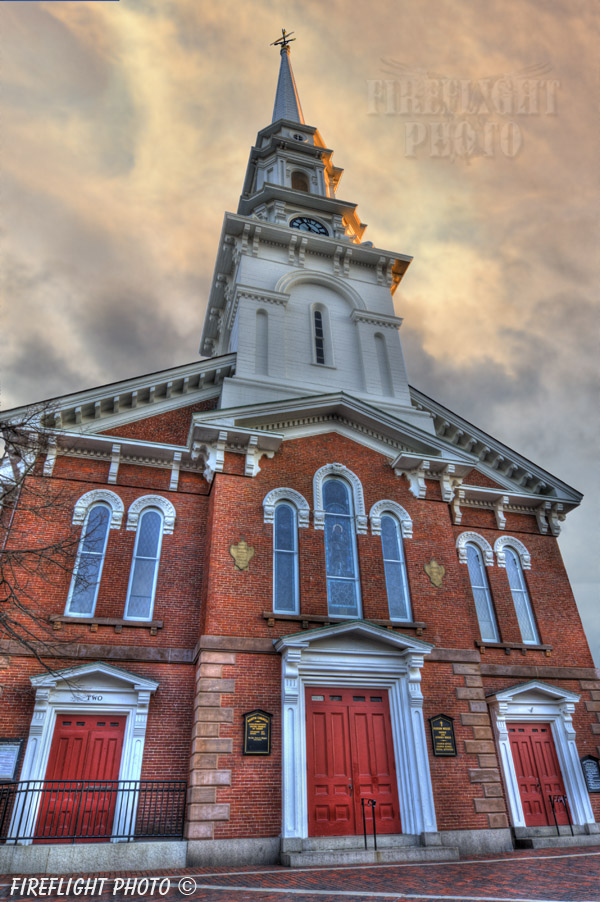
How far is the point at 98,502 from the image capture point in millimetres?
15906

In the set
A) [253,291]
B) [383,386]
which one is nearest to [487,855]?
[383,386]

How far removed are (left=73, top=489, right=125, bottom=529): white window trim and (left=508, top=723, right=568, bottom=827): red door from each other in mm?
12128

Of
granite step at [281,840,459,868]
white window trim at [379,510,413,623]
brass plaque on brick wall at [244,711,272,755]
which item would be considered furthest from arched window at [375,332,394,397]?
granite step at [281,840,459,868]

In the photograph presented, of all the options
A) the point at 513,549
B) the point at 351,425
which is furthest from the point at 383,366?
the point at 513,549

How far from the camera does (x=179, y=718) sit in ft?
44.3

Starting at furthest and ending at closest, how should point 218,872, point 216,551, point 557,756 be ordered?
point 557,756 < point 216,551 < point 218,872

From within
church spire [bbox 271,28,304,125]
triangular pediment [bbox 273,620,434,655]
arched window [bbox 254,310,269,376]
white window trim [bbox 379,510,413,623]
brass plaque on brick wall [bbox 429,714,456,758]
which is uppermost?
church spire [bbox 271,28,304,125]

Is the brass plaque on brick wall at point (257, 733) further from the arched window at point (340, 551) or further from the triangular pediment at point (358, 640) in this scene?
the arched window at point (340, 551)

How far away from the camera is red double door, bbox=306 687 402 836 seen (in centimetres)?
1265

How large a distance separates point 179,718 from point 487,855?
24.1ft

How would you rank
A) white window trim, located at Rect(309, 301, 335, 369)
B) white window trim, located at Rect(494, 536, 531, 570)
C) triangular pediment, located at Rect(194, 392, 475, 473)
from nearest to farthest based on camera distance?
triangular pediment, located at Rect(194, 392, 475, 473) < white window trim, located at Rect(494, 536, 531, 570) < white window trim, located at Rect(309, 301, 335, 369)

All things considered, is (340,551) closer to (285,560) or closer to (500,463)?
(285,560)

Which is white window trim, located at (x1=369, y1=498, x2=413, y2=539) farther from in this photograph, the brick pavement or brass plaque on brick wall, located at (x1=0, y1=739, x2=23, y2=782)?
brass plaque on brick wall, located at (x1=0, y1=739, x2=23, y2=782)

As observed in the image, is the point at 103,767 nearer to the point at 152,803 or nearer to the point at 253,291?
the point at 152,803
